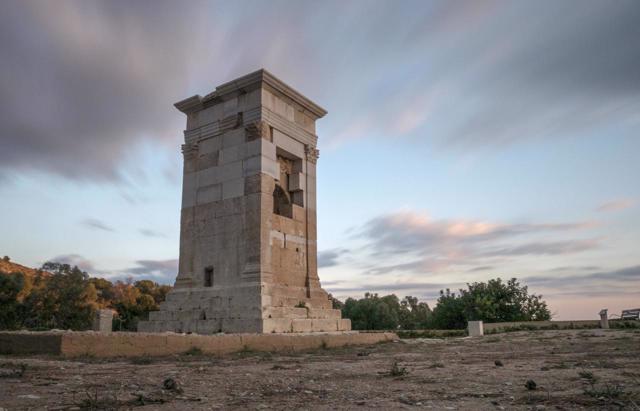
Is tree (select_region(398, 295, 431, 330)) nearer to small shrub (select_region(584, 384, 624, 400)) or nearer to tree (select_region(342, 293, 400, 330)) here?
tree (select_region(342, 293, 400, 330))

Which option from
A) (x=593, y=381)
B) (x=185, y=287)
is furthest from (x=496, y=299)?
(x=593, y=381)

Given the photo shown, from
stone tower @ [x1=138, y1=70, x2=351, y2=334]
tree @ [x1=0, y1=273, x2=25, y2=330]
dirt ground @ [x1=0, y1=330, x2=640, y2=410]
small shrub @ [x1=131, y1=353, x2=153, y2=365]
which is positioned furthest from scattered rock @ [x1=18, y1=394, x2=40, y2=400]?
tree @ [x1=0, y1=273, x2=25, y2=330]

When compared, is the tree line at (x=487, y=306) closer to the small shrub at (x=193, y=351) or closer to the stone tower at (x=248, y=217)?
the stone tower at (x=248, y=217)

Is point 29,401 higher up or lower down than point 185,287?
lower down

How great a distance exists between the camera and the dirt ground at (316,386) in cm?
386

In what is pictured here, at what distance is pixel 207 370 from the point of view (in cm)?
651

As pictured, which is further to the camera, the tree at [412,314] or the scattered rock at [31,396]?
the tree at [412,314]

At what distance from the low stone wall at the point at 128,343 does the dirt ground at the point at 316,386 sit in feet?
1.49

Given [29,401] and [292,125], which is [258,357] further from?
[292,125]

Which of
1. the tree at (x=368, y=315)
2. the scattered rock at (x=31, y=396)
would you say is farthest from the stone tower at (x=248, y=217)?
the tree at (x=368, y=315)

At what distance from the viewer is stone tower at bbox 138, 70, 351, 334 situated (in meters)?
14.1

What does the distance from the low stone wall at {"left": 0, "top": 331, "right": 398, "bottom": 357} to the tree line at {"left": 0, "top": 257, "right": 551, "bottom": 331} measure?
1199 cm

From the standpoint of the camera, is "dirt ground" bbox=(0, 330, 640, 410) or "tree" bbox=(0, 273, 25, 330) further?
"tree" bbox=(0, 273, 25, 330)

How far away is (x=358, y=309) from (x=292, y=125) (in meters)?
29.8
